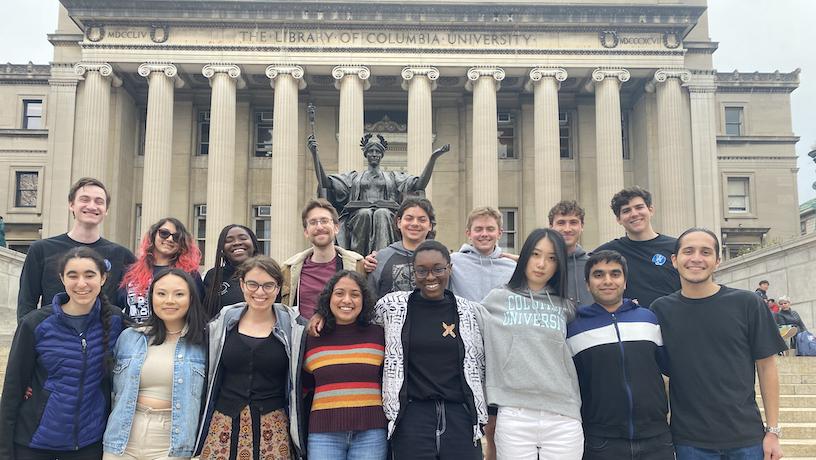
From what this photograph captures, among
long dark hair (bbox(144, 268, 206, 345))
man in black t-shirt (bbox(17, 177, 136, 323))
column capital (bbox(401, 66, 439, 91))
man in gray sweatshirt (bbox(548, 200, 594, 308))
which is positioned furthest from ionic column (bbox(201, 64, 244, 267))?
long dark hair (bbox(144, 268, 206, 345))

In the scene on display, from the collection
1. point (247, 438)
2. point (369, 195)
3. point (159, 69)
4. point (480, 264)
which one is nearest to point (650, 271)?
point (480, 264)

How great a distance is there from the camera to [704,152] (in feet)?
114

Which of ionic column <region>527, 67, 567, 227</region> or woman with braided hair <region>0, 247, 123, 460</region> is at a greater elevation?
ionic column <region>527, 67, 567, 227</region>

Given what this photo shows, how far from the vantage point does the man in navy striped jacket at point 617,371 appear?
5109mm

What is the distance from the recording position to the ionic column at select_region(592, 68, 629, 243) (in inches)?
1326

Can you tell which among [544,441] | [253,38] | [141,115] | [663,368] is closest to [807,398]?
[663,368]

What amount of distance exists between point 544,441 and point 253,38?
3230 centimetres

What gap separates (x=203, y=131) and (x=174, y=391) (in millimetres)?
35716

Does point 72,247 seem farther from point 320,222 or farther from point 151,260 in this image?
point 320,222

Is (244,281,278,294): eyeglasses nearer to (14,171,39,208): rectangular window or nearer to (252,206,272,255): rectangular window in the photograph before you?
(252,206,272,255): rectangular window

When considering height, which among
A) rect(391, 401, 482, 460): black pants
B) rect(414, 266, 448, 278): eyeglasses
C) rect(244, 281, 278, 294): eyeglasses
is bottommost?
rect(391, 401, 482, 460): black pants

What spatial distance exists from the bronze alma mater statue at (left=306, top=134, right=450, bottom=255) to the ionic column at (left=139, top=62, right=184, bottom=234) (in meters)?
23.7

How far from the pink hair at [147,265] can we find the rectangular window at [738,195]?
42.7 m

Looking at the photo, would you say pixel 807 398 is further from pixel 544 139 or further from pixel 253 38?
pixel 253 38
